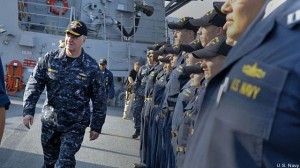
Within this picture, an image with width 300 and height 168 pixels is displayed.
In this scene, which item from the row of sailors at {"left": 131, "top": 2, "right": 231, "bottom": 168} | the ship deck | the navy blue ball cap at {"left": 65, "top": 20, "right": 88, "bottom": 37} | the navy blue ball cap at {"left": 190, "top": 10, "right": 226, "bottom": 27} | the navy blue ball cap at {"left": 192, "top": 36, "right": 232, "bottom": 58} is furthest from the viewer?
the ship deck

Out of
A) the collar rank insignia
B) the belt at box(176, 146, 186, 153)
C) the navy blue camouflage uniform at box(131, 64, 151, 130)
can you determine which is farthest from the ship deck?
the collar rank insignia

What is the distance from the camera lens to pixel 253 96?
120cm

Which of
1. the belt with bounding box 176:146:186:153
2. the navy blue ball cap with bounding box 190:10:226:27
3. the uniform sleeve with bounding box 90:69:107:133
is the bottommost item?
the belt with bounding box 176:146:186:153

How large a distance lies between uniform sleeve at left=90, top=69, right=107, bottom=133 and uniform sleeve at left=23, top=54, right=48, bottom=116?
1.72 ft

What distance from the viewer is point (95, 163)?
696cm

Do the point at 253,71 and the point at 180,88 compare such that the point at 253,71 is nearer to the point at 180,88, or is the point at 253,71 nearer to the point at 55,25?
the point at 180,88

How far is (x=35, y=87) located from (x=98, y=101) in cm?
66

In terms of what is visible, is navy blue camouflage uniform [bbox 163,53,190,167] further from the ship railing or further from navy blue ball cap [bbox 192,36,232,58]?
the ship railing

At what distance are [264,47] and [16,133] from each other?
26.0 ft

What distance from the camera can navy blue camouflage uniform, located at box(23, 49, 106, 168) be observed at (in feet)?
15.4

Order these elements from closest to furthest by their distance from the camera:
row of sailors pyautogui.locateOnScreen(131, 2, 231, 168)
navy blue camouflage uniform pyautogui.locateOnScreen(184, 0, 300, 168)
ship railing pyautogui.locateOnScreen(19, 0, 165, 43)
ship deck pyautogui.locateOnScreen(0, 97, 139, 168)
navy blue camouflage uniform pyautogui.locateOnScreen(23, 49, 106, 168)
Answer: navy blue camouflage uniform pyautogui.locateOnScreen(184, 0, 300, 168)
row of sailors pyautogui.locateOnScreen(131, 2, 231, 168)
navy blue camouflage uniform pyautogui.locateOnScreen(23, 49, 106, 168)
ship deck pyautogui.locateOnScreen(0, 97, 139, 168)
ship railing pyautogui.locateOnScreen(19, 0, 165, 43)

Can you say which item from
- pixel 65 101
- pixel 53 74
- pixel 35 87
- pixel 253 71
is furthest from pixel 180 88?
pixel 253 71

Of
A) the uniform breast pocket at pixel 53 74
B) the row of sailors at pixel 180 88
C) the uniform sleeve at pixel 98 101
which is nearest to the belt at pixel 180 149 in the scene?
the row of sailors at pixel 180 88

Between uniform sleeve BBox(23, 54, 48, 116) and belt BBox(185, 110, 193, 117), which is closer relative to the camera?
belt BBox(185, 110, 193, 117)
